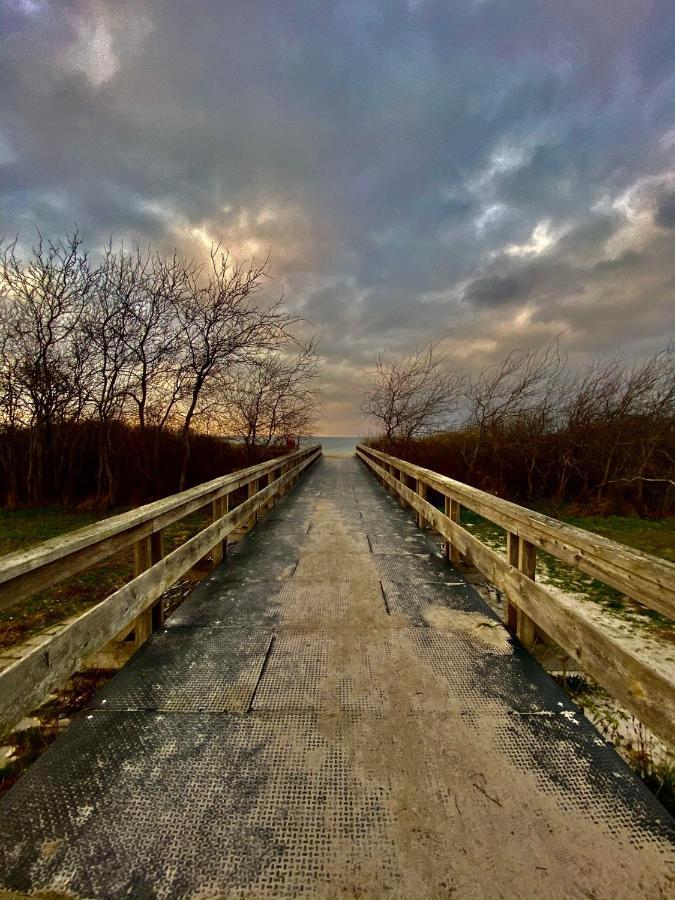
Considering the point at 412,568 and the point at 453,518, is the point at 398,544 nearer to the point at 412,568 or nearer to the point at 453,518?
the point at 412,568

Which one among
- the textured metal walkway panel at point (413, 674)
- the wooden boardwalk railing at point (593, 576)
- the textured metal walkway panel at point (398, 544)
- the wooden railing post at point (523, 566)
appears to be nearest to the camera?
the wooden boardwalk railing at point (593, 576)

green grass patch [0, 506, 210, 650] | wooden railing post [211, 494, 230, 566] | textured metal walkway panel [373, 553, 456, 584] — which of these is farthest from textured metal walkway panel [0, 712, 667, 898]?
A: green grass patch [0, 506, 210, 650]

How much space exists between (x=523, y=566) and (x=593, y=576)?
2.80ft

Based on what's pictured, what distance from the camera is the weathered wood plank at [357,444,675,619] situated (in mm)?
1434

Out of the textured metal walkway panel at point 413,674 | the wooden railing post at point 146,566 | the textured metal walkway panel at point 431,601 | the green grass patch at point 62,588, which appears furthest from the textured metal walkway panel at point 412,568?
the green grass patch at point 62,588

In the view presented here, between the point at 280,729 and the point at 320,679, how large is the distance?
0.41 meters

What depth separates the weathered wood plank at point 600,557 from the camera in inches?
56.4

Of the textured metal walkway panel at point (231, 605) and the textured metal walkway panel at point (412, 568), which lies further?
the textured metal walkway panel at point (412, 568)

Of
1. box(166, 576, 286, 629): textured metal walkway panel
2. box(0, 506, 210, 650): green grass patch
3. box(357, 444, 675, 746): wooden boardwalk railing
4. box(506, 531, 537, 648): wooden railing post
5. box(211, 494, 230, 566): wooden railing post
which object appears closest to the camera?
box(357, 444, 675, 746): wooden boardwalk railing

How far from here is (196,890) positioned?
3.71 ft

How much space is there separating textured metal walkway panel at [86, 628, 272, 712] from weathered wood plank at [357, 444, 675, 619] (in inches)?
74.6

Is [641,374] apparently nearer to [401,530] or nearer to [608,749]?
[401,530]

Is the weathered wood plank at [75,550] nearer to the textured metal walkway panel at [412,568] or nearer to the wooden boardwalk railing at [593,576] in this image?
the textured metal walkway panel at [412,568]

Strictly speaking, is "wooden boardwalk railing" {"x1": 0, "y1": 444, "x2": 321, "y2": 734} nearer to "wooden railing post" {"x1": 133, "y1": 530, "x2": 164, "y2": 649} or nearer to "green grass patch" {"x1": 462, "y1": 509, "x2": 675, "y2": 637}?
"wooden railing post" {"x1": 133, "y1": 530, "x2": 164, "y2": 649}
